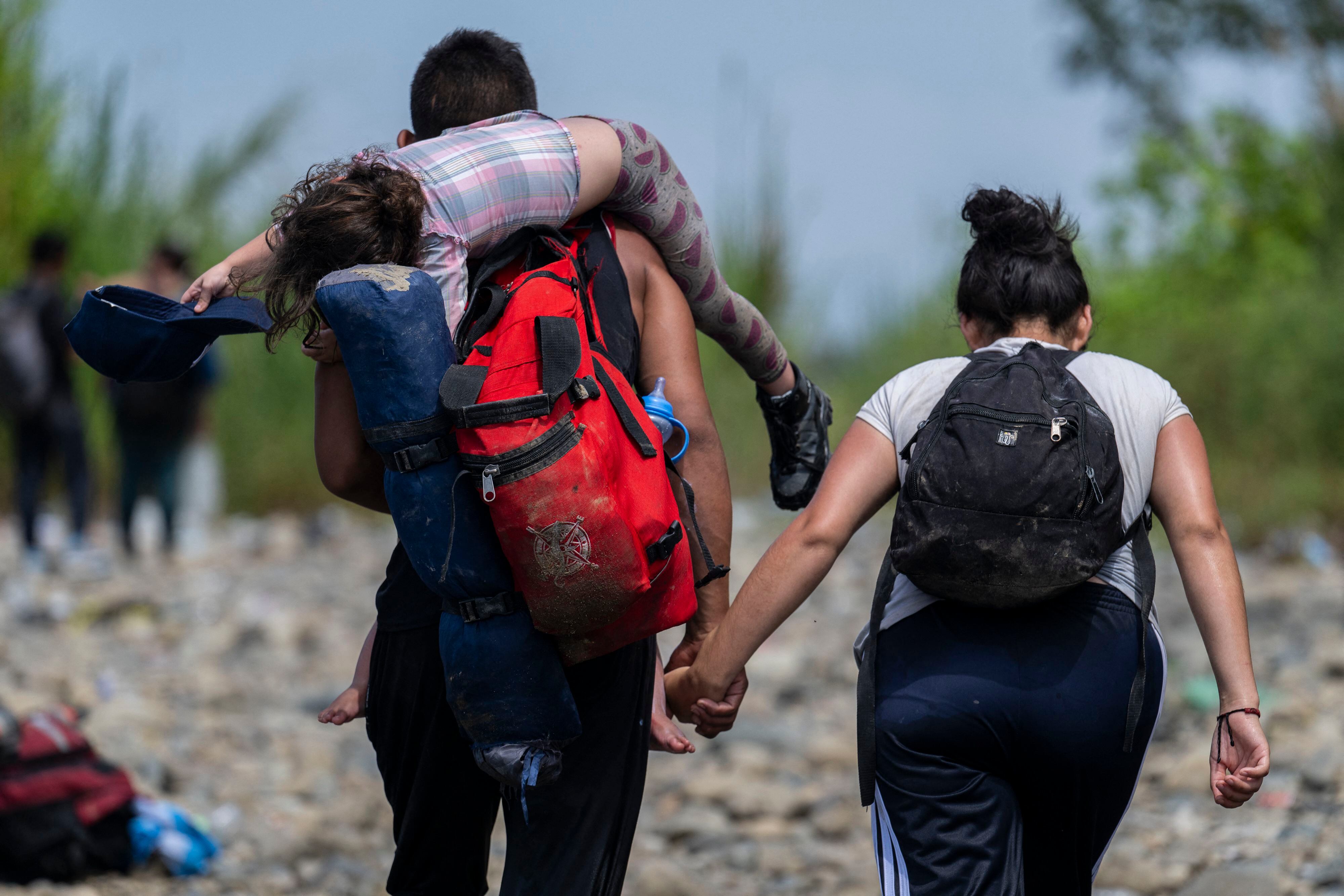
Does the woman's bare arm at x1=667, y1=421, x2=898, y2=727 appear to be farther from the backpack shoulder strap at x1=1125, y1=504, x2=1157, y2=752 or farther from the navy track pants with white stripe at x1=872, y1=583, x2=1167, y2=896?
the backpack shoulder strap at x1=1125, y1=504, x2=1157, y2=752

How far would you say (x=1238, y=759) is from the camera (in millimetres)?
2307

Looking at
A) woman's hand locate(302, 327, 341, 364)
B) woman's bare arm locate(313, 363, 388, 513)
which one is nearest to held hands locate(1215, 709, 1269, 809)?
woman's bare arm locate(313, 363, 388, 513)

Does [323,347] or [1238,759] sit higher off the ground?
[323,347]

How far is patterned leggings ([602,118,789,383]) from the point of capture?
95.3 inches

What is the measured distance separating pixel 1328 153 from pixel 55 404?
15310mm

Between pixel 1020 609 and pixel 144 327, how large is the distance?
1554 mm

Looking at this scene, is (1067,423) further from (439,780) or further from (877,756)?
(439,780)

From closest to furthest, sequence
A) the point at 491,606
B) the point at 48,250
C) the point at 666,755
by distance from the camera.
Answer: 1. the point at 491,606
2. the point at 666,755
3. the point at 48,250

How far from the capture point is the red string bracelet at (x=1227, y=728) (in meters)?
2.29

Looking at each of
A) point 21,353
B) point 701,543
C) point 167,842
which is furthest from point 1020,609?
point 21,353


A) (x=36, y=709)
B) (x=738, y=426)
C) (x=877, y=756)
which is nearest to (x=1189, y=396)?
(x=738, y=426)

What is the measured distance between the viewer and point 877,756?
2424 mm

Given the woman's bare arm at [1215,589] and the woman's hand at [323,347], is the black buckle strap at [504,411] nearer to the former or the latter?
the woman's hand at [323,347]

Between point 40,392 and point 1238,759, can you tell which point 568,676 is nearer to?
point 1238,759
